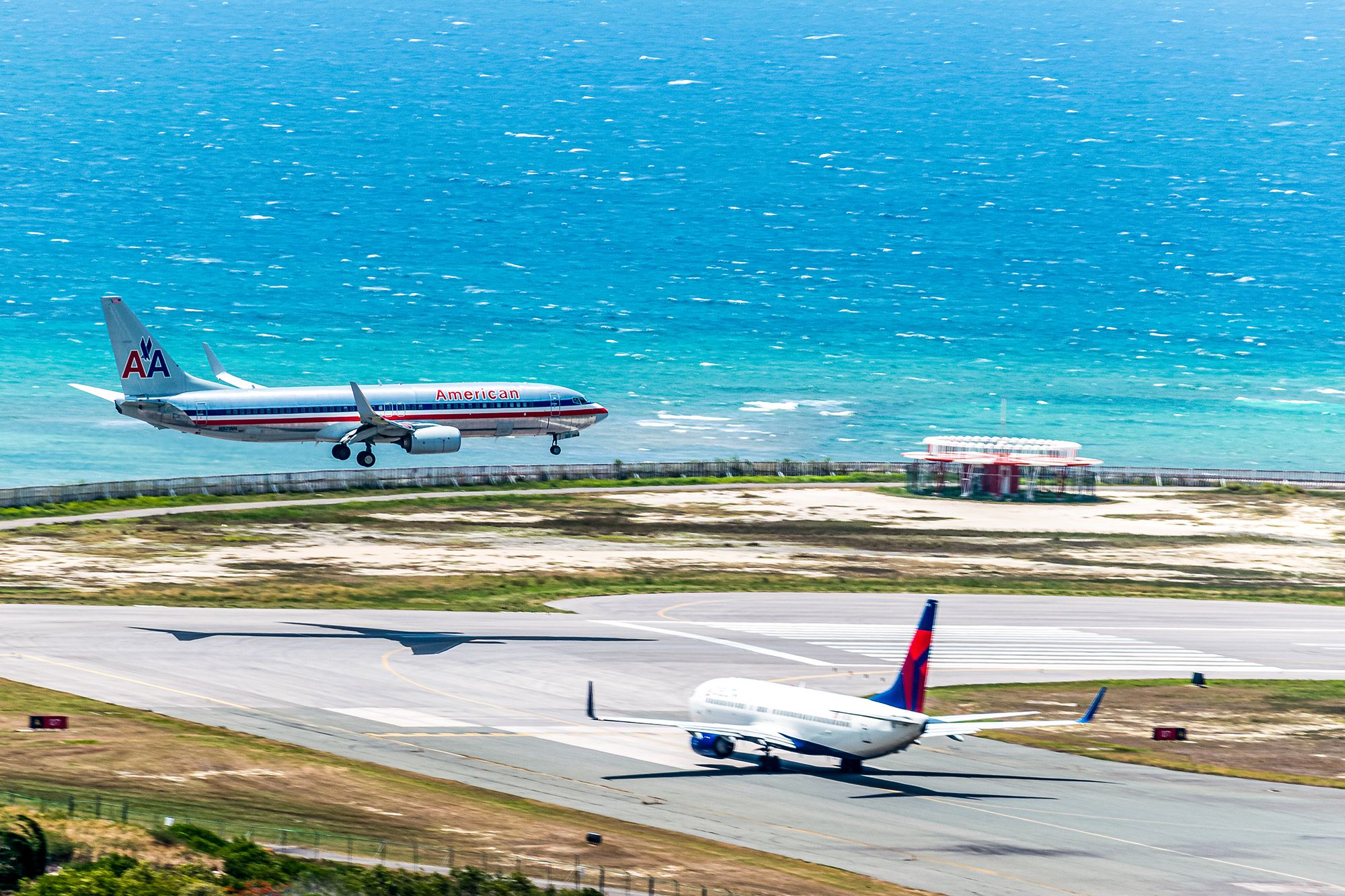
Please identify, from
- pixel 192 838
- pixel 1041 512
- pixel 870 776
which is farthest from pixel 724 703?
pixel 1041 512

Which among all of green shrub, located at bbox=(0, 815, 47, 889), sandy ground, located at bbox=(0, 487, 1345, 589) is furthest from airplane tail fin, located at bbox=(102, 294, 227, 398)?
green shrub, located at bbox=(0, 815, 47, 889)

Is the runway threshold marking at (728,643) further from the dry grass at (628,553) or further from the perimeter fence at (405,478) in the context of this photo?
the perimeter fence at (405,478)

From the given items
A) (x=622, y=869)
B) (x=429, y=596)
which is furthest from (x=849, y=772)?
(x=429, y=596)

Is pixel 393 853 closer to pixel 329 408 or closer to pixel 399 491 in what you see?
pixel 329 408

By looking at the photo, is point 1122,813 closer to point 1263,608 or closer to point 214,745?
point 214,745

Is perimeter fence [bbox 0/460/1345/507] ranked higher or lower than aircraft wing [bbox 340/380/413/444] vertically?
lower

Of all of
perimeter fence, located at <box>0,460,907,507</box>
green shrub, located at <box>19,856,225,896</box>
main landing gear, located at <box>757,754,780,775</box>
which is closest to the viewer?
green shrub, located at <box>19,856,225,896</box>

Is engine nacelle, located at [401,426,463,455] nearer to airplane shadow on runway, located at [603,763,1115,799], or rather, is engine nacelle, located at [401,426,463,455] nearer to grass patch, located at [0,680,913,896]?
grass patch, located at [0,680,913,896]
